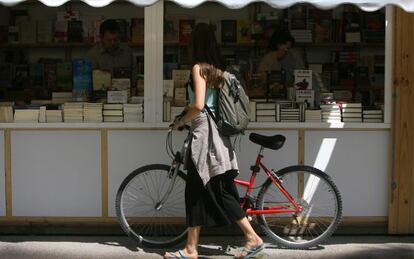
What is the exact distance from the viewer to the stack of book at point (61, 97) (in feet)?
21.4

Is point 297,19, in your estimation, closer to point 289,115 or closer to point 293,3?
point 289,115

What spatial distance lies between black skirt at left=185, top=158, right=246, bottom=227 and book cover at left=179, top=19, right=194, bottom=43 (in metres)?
1.75

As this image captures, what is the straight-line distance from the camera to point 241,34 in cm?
794

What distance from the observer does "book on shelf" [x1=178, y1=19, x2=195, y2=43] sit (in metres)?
6.81

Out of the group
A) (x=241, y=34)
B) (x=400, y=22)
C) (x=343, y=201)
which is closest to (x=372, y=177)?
(x=343, y=201)

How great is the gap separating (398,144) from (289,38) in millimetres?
1689

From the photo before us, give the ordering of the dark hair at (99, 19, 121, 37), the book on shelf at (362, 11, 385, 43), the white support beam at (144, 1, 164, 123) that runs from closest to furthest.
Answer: the white support beam at (144, 1, 164, 123)
the book on shelf at (362, 11, 385, 43)
the dark hair at (99, 19, 121, 37)

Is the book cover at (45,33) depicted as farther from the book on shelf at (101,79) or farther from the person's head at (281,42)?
the person's head at (281,42)

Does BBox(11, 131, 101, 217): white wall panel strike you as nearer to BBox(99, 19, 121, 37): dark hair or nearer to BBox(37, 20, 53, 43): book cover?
BBox(99, 19, 121, 37): dark hair

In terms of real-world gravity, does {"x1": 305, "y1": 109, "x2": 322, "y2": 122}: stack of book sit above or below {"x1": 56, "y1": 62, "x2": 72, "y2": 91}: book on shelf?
below

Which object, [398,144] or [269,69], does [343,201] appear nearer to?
[398,144]

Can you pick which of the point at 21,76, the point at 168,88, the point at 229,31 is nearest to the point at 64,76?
the point at 21,76

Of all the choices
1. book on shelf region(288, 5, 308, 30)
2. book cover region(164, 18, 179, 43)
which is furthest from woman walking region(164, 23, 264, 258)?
book on shelf region(288, 5, 308, 30)

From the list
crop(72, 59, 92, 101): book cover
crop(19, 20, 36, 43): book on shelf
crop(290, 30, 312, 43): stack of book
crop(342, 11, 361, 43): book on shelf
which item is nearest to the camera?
crop(72, 59, 92, 101): book cover
